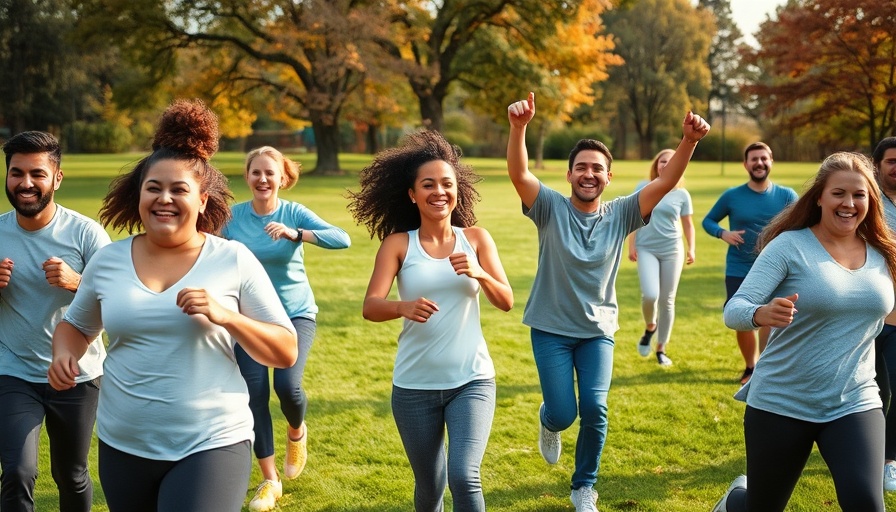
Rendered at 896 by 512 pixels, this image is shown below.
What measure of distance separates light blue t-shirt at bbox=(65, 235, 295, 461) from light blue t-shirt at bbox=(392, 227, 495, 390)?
3.55 feet

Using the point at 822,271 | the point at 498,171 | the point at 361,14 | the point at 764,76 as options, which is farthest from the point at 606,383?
the point at 764,76

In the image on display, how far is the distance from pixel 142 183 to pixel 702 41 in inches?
3069

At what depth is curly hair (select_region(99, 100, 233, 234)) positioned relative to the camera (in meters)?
3.44

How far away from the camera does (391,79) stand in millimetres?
37062

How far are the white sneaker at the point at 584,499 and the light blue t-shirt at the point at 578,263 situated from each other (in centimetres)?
94

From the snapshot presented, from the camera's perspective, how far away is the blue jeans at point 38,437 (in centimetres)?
402

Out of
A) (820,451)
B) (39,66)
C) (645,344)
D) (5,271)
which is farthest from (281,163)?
(39,66)

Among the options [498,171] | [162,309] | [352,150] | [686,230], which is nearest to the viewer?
[162,309]

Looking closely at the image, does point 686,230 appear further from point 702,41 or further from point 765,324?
point 702,41

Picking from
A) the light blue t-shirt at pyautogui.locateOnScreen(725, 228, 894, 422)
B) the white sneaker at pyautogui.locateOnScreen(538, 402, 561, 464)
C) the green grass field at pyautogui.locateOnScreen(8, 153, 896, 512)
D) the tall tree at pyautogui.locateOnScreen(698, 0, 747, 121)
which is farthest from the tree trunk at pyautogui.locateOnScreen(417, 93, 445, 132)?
the tall tree at pyautogui.locateOnScreen(698, 0, 747, 121)

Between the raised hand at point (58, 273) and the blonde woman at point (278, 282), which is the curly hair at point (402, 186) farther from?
the raised hand at point (58, 273)

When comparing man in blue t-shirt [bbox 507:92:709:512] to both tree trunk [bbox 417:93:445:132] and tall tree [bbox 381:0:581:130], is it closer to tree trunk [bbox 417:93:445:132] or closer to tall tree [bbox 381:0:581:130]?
tall tree [bbox 381:0:581:130]

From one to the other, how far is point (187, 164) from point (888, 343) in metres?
4.31

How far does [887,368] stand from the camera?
538 cm
